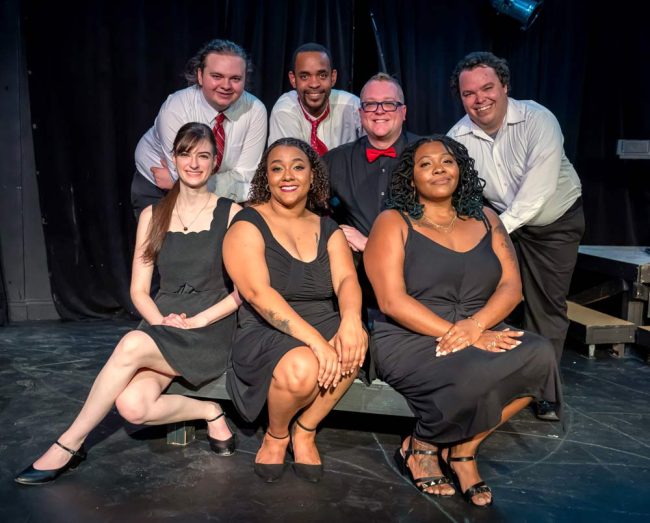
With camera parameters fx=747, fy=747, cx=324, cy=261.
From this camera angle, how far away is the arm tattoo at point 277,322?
2.81 m

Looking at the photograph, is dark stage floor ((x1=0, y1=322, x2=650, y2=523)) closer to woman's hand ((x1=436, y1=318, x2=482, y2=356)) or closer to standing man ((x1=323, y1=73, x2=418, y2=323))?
woman's hand ((x1=436, y1=318, x2=482, y2=356))

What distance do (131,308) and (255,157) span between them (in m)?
2.03

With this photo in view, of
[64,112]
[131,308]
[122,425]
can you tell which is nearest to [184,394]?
[122,425]

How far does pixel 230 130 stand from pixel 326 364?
5.49ft

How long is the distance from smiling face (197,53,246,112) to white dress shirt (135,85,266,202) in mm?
92

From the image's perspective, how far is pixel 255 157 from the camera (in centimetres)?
397

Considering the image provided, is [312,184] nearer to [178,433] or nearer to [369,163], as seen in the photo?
[369,163]

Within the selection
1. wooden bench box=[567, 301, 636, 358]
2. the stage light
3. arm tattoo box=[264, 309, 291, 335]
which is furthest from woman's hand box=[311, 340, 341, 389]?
the stage light

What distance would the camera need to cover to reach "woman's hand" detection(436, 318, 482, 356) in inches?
108

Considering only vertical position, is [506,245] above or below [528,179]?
below

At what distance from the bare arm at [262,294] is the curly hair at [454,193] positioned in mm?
604

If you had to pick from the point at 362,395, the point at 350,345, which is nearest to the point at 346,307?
the point at 350,345

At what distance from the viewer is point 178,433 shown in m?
3.10

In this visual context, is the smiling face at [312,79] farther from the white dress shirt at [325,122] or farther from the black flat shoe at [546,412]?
the black flat shoe at [546,412]
